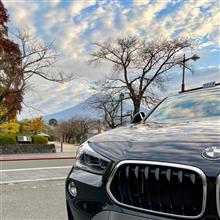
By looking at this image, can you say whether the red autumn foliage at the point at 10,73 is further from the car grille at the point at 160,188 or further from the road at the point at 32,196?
the car grille at the point at 160,188

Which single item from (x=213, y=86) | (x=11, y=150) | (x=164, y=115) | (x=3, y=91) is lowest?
(x=11, y=150)

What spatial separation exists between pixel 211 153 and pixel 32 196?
5.68 meters

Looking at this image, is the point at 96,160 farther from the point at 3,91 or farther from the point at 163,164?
the point at 3,91

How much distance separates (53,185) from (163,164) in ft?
22.2

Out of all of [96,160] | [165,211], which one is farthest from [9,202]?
[165,211]

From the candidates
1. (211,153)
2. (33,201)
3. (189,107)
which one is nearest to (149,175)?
(211,153)

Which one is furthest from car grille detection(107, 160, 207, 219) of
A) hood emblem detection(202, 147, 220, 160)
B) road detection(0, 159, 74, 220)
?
road detection(0, 159, 74, 220)

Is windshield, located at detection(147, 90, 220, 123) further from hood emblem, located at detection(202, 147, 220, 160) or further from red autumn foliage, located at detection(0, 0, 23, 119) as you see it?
red autumn foliage, located at detection(0, 0, 23, 119)

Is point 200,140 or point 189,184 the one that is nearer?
point 189,184

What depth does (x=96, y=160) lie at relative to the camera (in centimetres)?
267

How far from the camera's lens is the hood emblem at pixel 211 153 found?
2051 mm

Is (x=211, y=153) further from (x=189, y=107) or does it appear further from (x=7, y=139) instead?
(x=7, y=139)

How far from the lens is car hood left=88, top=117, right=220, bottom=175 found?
2127mm

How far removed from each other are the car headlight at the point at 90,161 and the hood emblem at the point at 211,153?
0.68m
